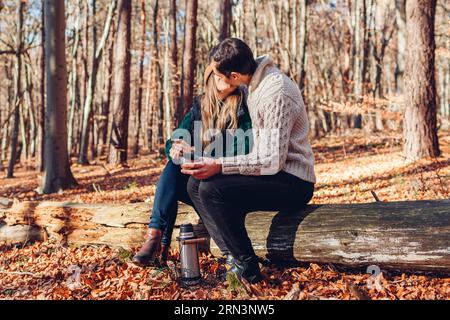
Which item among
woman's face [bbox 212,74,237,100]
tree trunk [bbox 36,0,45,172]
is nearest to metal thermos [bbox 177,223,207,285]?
woman's face [bbox 212,74,237,100]

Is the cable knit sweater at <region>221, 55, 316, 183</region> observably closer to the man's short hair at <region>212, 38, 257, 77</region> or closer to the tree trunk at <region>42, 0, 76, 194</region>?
the man's short hair at <region>212, 38, 257, 77</region>

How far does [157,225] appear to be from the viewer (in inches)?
150

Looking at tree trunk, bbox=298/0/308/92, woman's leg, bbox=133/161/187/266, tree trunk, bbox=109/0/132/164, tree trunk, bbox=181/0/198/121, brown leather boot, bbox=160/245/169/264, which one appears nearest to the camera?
woman's leg, bbox=133/161/187/266

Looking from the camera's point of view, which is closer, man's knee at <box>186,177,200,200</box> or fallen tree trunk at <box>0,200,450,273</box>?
fallen tree trunk at <box>0,200,450,273</box>

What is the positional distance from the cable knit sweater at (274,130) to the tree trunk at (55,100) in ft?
22.3

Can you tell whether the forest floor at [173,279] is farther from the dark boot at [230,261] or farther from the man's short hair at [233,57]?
the man's short hair at [233,57]

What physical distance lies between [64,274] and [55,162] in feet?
18.6

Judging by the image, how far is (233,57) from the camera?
3348 mm

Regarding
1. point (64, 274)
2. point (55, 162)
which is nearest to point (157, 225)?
point (64, 274)

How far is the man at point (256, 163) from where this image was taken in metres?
3.28

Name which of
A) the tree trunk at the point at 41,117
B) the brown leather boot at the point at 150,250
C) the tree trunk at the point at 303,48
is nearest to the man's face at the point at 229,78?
the brown leather boot at the point at 150,250

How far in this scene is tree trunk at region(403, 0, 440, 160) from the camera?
8.57 meters
